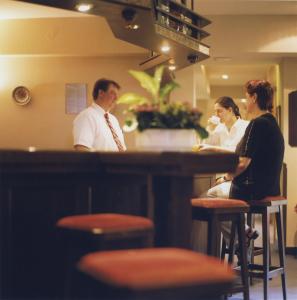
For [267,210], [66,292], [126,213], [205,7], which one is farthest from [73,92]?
[66,292]

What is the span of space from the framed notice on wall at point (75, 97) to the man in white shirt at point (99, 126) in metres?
2.40

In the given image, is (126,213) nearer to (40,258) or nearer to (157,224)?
(157,224)

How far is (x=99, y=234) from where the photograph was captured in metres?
2.30

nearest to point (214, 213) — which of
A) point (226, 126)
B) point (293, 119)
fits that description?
point (226, 126)

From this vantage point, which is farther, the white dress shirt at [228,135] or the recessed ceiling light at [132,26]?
the white dress shirt at [228,135]

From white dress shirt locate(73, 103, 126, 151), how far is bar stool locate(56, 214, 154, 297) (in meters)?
1.92

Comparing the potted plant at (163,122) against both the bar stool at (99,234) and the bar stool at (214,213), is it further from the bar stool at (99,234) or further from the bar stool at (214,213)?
the bar stool at (214,213)

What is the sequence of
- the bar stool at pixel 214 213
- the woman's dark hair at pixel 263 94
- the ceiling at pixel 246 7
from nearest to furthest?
the bar stool at pixel 214 213
the woman's dark hair at pixel 263 94
the ceiling at pixel 246 7

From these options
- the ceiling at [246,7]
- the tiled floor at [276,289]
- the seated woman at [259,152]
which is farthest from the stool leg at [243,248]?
the ceiling at [246,7]

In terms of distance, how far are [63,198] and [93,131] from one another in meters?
1.68

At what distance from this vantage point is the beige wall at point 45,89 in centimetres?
708

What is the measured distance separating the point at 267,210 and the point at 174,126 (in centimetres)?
153

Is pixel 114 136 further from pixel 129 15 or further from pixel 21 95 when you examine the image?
pixel 21 95

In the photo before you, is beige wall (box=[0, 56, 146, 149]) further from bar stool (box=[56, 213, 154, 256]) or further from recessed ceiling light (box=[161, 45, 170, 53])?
bar stool (box=[56, 213, 154, 256])
